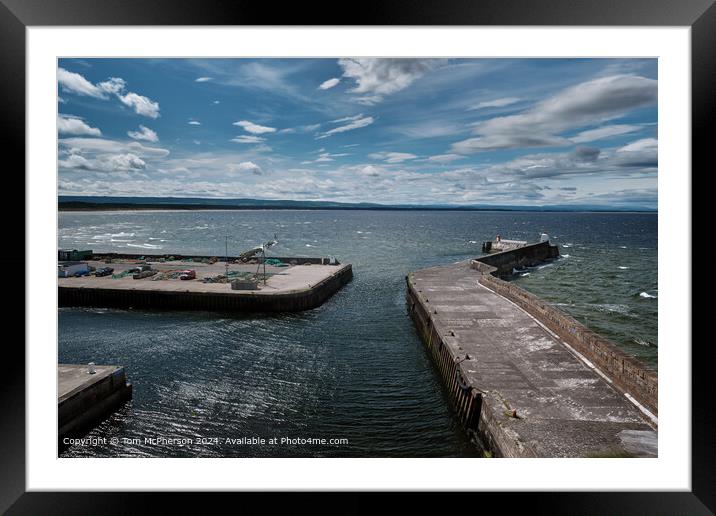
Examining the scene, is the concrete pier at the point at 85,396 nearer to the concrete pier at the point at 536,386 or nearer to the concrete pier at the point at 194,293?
the concrete pier at the point at 536,386

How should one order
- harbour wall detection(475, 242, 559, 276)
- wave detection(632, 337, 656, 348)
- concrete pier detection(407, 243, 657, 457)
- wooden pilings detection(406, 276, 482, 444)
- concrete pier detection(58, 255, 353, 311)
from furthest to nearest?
harbour wall detection(475, 242, 559, 276)
concrete pier detection(58, 255, 353, 311)
wave detection(632, 337, 656, 348)
wooden pilings detection(406, 276, 482, 444)
concrete pier detection(407, 243, 657, 457)

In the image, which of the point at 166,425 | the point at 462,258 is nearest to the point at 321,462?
the point at 166,425

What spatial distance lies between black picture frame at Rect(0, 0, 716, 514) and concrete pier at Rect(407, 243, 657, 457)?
163 centimetres

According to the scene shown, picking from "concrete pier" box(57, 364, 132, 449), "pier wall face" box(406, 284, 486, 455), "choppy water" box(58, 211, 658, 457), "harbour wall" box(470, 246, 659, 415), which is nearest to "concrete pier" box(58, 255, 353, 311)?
"choppy water" box(58, 211, 658, 457)

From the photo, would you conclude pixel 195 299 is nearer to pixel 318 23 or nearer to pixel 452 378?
pixel 452 378

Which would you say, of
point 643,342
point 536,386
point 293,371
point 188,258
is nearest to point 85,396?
point 293,371

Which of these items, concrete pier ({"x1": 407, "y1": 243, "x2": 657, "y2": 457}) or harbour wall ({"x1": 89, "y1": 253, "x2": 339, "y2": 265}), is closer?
concrete pier ({"x1": 407, "y1": 243, "x2": 657, "y2": 457})

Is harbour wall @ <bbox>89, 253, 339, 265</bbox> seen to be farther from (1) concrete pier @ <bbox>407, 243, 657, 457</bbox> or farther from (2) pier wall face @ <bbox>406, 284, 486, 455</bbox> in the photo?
(1) concrete pier @ <bbox>407, 243, 657, 457</bbox>

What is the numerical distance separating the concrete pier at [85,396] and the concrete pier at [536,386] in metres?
7.70

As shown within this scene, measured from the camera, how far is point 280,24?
15.9 ft

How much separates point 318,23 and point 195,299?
18038 millimetres

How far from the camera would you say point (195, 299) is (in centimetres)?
2094

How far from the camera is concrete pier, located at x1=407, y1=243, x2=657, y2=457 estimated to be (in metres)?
6.86

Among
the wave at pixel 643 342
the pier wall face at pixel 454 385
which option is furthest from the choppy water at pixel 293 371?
the pier wall face at pixel 454 385
